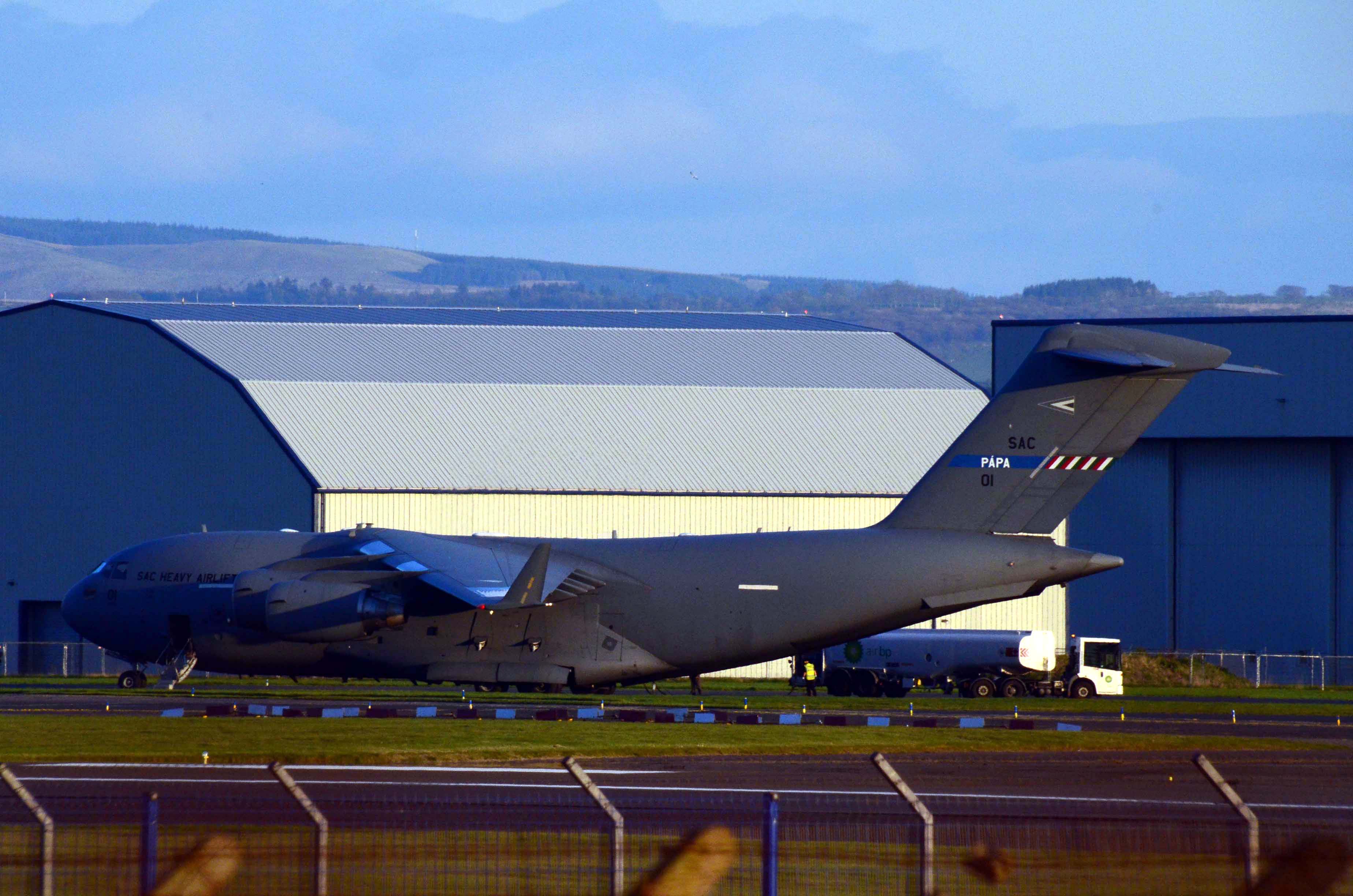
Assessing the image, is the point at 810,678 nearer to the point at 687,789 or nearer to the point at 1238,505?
the point at 1238,505

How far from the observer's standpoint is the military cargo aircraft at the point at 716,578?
30688 millimetres

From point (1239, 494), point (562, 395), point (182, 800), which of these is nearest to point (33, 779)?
point (182, 800)

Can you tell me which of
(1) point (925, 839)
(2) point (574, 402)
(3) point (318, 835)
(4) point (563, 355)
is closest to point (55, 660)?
(2) point (574, 402)

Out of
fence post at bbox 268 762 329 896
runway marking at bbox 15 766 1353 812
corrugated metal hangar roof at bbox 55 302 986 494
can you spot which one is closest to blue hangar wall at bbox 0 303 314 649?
corrugated metal hangar roof at bbox 55 302 986 494

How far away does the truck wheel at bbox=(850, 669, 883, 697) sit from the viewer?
5209 cm

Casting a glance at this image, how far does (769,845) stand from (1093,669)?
139ft

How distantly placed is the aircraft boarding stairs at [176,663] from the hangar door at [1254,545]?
42434 mm

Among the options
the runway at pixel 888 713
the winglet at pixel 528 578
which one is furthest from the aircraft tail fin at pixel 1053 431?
the winglet at pixel 528 578

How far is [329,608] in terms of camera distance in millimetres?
32000

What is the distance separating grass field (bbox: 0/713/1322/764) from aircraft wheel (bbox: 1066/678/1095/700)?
1929cm

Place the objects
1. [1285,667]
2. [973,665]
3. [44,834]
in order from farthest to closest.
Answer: [1285,667], [973,665], [44,834]

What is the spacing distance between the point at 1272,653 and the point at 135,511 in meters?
41.6

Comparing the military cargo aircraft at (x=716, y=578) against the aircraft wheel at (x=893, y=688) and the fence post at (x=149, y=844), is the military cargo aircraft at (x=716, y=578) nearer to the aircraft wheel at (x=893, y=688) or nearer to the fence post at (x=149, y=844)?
the fence post at (x=149, y=844)

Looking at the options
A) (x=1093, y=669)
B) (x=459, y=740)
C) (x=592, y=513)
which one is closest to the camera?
(x=459, y=740)
